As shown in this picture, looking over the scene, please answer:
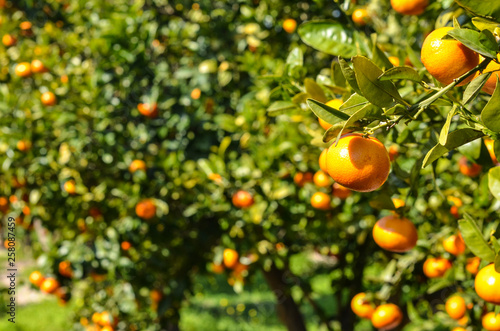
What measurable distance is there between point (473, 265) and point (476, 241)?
0.49 metres

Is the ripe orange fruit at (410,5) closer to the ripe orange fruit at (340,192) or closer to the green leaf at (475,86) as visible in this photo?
the green leaf at (475,86)

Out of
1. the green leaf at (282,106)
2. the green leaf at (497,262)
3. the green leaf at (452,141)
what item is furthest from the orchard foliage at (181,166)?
the green leaf at (452,141)

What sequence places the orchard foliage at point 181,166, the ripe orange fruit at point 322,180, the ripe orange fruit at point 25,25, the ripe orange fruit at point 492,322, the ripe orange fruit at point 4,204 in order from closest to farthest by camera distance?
1. the ripe orange fruit at point 492,322
2. the ripe orange fruit at point 322,180
3. the orchard foliage at point 181,166
4. the ripe orange fruit at point 4,204
5. the ripe orange fruit at point 25,25

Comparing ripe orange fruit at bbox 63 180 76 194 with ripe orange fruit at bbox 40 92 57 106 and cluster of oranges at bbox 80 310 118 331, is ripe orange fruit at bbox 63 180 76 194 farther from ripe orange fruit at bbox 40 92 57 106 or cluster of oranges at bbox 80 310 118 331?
cluster of oranges at bbox 80 310 118 331

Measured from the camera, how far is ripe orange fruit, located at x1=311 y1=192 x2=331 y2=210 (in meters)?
1.76

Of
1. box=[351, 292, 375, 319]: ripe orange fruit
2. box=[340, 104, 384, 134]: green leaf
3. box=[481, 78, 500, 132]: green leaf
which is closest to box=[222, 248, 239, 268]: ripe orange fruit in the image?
box=[351, 292, 375, 319]: ripe orange fruit

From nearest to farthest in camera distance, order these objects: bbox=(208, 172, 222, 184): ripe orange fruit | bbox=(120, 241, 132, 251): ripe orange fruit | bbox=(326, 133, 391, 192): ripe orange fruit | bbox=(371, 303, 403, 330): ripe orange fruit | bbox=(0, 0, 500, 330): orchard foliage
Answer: bbox=(326, 133, 391, 192): ripe orange fruit, bbox=(371, 303, 403, 330): ripe orange fruit, bbox=(0, 0, 500, 330): orchard foliage, bbox=(208, 172, 222, 184): ripe orange fruit, bbox=(120, 241, 132, 251): ripe orange fruit

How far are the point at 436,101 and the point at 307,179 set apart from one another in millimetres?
1159

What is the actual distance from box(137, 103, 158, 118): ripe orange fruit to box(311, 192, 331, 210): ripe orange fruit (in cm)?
97

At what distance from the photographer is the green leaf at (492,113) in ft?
2.20

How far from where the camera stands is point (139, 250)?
2.33 meters

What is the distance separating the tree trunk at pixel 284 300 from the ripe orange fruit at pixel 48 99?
1.52 meters

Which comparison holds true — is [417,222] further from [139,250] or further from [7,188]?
[7,188]

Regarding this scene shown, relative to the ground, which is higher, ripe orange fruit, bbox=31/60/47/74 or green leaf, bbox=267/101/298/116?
green leaf, bbox=267/101/298/116
